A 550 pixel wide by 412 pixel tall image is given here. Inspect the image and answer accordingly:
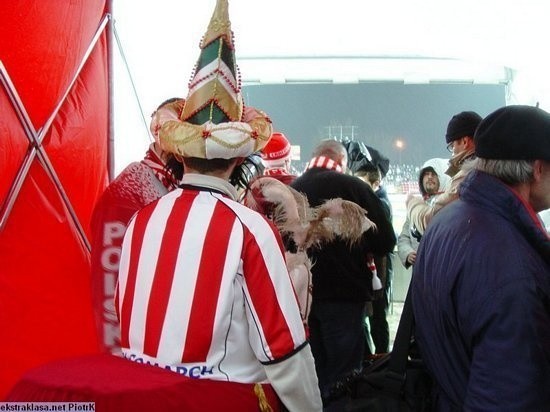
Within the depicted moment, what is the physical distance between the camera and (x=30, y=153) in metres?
1.77

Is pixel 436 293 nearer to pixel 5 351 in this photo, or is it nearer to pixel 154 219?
pixel 154 219

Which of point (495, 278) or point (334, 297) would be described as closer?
point (495, 278)

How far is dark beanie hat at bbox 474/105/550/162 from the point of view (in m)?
0.99

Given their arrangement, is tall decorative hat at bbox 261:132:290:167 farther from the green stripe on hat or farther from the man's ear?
the man's ear

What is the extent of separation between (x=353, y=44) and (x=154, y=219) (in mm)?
3731

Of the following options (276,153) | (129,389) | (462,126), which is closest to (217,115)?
(129,389)

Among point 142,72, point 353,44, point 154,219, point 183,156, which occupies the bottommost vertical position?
point 154,219

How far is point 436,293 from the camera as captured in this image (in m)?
1.03

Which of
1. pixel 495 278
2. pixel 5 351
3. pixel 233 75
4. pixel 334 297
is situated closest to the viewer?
pixel 495 278

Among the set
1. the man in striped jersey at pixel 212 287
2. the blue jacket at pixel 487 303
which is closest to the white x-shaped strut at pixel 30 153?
the man in striped jersey at pixel 212 287

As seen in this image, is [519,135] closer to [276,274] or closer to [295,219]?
[276,274]

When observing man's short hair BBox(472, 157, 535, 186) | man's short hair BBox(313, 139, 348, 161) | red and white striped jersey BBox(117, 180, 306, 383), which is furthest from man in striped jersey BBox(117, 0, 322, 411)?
man's short hair BBox(313, 139, 348, 161)

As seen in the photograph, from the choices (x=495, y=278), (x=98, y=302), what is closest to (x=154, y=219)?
(x=98, y=302)

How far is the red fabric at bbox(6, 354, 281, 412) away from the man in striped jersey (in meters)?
0.02
